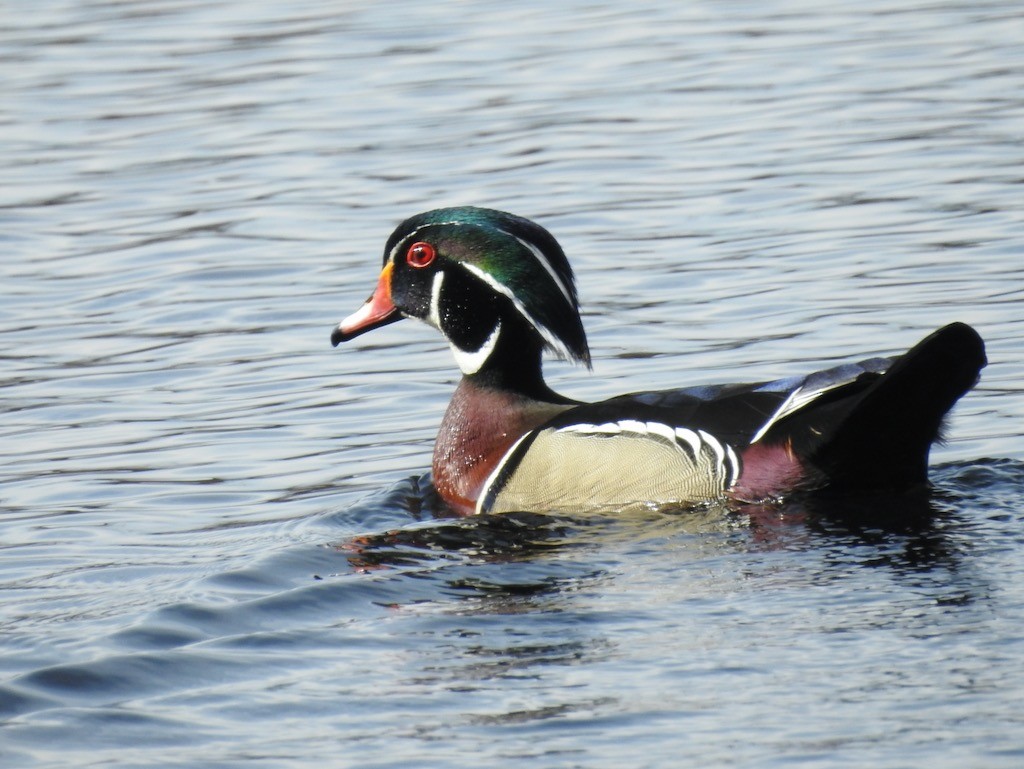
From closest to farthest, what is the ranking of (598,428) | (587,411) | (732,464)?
(732,464), (598,428), (587,411)

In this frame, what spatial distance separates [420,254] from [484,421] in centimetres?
85

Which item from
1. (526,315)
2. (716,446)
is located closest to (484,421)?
(526,315)

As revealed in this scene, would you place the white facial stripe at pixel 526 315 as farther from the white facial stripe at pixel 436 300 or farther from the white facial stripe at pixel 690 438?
the white facial stripe at pixel 690 438

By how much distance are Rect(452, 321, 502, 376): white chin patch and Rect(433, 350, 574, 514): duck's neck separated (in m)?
0.04

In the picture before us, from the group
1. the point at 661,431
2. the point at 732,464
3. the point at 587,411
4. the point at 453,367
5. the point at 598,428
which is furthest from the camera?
the point at 453,367

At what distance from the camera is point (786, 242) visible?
1221cm

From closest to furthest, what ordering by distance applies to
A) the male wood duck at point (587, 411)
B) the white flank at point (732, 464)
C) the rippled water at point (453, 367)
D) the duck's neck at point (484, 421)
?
1. the rippled water at point (453, 367)
2. the male wood duck at point (587, 411)
3. the white flank at point (732, 464)
4. the duck's neck at point (484, 421)

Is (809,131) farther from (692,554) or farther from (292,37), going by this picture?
(692,554)

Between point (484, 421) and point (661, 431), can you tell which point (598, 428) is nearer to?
point (661, 431)

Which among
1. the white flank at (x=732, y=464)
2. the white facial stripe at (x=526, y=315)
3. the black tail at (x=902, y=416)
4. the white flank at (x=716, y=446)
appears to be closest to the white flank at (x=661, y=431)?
the white flank at (x=716, y=446)

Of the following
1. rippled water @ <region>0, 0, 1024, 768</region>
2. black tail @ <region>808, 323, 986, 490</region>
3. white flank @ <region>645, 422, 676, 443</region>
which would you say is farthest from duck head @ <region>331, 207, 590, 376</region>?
black tail @ <region>808, 323, 986, 490</region>

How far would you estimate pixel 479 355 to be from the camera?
8906 millimetres

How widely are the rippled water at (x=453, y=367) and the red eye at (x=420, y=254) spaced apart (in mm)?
985

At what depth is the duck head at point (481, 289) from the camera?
8609 millimetres
